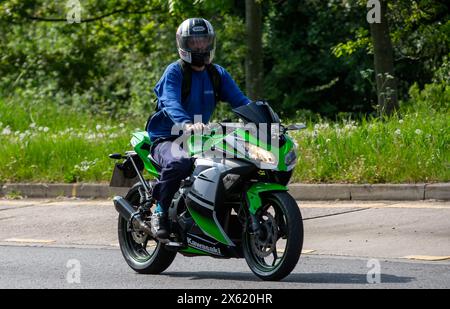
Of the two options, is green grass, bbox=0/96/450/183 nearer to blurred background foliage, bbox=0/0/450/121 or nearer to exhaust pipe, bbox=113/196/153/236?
blurred background foliage, bbox=0/0/450/121

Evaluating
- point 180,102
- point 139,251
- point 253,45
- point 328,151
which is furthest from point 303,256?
point 253,45

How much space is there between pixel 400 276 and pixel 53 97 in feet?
74.1

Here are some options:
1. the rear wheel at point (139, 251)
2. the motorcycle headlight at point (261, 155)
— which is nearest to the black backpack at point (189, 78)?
the motorcycle headlight at point (261, 155)

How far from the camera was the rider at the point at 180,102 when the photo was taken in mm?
8055

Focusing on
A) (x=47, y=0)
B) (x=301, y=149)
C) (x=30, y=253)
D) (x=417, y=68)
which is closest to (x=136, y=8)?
(x=47, y=0)

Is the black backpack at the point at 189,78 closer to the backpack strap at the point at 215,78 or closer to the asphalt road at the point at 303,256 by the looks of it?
the backpack strap at the point at 215,78

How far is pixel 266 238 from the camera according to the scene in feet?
25.0

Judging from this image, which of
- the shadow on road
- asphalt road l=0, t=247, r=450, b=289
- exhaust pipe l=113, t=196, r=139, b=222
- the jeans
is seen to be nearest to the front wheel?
asphalt road l=0, t=247, r=450, b=289

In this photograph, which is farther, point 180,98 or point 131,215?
point 131,215

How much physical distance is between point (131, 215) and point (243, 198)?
1.19 m

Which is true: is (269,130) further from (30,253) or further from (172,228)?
(30,253)

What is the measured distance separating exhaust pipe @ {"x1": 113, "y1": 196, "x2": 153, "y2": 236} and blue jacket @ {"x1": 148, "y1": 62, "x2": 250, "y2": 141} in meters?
0.63

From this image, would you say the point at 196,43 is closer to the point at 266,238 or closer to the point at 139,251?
the point at 266,238

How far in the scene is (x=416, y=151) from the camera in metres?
12.5
